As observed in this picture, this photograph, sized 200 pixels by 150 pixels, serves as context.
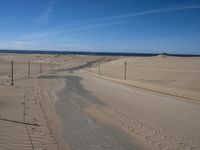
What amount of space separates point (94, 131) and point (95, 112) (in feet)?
10.3

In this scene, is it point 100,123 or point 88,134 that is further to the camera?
point 100,123

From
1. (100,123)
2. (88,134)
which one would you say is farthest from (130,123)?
(88,134)

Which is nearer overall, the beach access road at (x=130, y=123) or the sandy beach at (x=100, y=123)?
the sandy beach at (x=100, y=123)

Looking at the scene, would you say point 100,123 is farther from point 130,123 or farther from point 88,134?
point 88,134

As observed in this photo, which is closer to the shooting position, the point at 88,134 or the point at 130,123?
the point at 88,134

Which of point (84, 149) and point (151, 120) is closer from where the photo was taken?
point (84, 149)

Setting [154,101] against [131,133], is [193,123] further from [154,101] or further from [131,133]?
[154,101]

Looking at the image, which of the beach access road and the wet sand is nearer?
the wet sand

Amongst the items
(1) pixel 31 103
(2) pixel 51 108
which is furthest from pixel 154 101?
(1) pixel 31 103

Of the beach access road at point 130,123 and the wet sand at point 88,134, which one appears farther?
the beach access road at point 130,123

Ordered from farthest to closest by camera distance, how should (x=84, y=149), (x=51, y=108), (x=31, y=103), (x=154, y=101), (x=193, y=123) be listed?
(x=154, y=101)
(x=31, y=103)
(x=51, y=108)
(x=193, y=123)
(x=84, y=149)

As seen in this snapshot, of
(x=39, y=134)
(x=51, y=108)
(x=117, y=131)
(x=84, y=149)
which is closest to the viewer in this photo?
(x=84, y=149)

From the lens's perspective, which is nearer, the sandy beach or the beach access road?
the sandy beach

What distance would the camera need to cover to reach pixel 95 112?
12.4 metres
